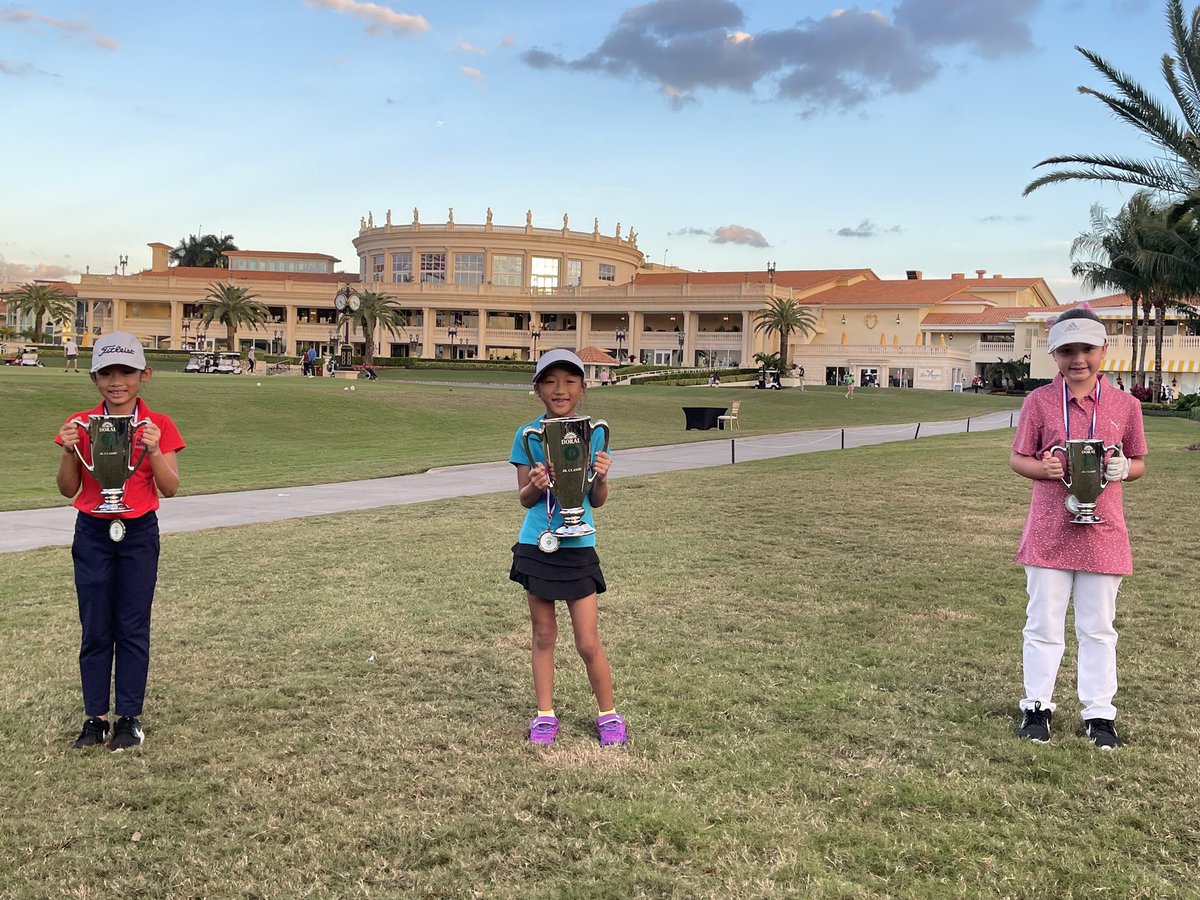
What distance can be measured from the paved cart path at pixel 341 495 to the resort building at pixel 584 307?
6311 cm

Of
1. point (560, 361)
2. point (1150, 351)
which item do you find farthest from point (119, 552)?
point (1150, 351)

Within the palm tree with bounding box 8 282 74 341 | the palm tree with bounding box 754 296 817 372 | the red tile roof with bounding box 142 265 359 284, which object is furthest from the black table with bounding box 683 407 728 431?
the red tile roof with bounding box 142 265 359 284

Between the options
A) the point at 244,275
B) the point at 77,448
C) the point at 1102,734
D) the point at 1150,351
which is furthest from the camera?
the point at 244,275

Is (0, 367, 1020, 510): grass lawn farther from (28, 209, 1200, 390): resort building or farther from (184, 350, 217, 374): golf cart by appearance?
(28, 209, 1200, 390): resort building

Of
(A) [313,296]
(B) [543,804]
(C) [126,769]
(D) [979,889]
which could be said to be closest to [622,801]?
(B) [543,804]

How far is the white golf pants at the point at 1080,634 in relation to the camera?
14.8 feet

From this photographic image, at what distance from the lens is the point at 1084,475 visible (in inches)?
167

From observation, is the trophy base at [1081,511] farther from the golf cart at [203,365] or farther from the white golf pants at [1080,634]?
the golf cart at [203,365]

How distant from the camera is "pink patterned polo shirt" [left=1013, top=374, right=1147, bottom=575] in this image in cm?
443

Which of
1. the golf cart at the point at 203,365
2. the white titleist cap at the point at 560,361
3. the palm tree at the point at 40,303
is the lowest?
the white titleist cap at the point at 560,361

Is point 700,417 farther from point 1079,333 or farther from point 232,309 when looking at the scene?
point 232,309

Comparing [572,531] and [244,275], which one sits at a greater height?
[244,275]

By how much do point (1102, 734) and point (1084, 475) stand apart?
118cm

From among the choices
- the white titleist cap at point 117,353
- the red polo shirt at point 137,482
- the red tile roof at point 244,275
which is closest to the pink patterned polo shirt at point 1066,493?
the red polo shirt at point 137,482
